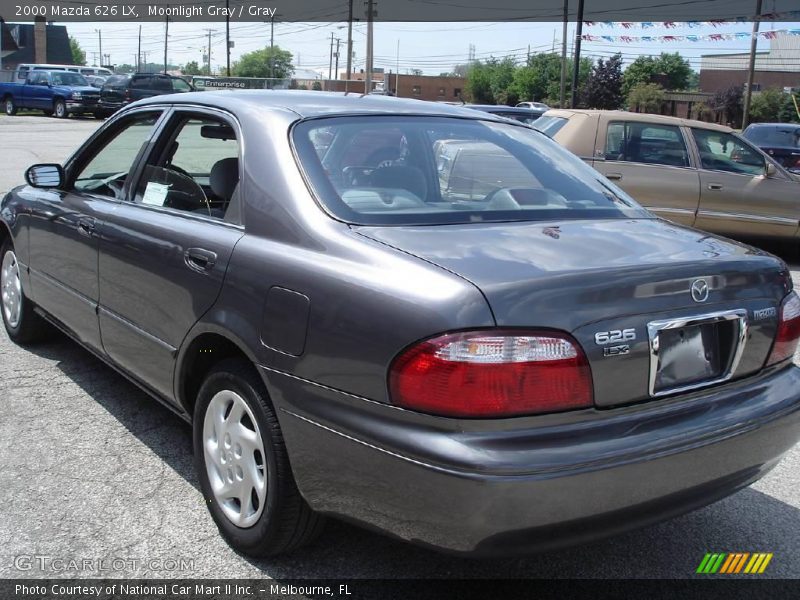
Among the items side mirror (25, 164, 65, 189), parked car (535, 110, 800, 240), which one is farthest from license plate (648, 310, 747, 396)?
parked car (535, 110, 800, 240)

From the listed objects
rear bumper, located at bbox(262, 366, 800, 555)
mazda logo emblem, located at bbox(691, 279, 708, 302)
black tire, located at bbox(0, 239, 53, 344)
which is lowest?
black tire, located at bbox(0, 239, 53, 344)

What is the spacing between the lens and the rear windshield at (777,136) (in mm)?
14734

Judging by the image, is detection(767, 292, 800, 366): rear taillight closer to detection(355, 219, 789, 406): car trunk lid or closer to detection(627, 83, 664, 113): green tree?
detection(355, 219, 789, 406): car trunk lid

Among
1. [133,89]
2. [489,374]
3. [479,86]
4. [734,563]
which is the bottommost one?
[734,563]

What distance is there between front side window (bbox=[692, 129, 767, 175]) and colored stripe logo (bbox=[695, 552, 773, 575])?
7.41 meters

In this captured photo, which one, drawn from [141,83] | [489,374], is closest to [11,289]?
[489,374]

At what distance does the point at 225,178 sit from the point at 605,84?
244 ft

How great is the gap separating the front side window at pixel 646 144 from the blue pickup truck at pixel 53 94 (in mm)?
27428

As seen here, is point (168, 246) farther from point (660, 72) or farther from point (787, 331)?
point (660, 72)

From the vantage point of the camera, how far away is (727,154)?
981cm

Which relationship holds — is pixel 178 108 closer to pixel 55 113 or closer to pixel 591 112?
pixel 591 112

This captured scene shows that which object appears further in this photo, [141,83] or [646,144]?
[141,83]

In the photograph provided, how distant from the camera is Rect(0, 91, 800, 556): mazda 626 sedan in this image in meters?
2.29

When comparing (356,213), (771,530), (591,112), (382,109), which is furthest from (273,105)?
(591,112)
